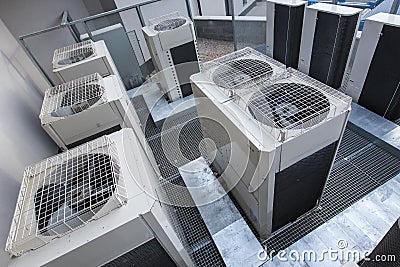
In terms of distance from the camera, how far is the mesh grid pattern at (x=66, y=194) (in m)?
0.87

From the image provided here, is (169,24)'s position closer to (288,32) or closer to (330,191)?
(288,32)

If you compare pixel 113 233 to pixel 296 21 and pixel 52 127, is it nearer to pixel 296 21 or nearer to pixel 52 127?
pixel 52 127

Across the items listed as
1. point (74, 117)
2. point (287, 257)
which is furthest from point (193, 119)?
point (287, 257)

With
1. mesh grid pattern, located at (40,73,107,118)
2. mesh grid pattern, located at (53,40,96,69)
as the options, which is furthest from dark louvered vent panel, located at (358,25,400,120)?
mesh grid pattern, located at (53,40,96,69)

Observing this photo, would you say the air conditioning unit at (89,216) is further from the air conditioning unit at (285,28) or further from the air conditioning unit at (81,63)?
the air conditioning unit at (285,28)

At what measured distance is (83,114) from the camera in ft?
5.02

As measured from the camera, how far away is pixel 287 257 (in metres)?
1.52

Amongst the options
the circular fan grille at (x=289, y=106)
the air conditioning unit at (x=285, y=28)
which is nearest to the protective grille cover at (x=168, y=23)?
the air conditioning unit at (x=285, y=28)

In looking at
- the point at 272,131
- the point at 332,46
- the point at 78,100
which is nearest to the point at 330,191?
the point at 272,131

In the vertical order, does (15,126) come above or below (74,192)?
below

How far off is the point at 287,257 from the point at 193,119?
6.47 feet

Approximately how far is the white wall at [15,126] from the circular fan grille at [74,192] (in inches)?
23.6

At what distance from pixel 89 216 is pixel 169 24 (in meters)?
2.71

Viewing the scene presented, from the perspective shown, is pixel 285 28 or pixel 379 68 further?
pixel 285 28
